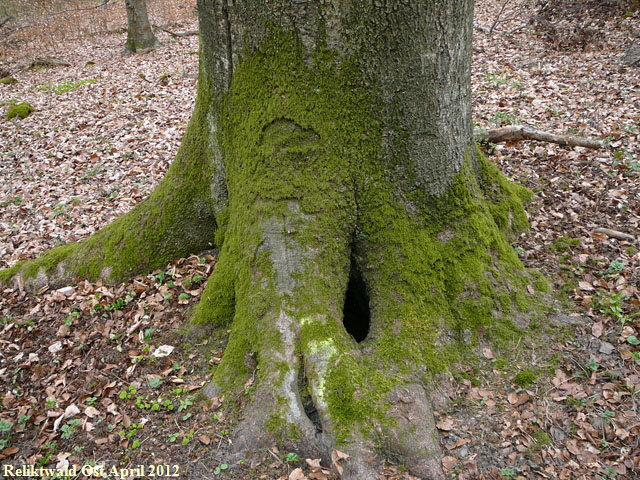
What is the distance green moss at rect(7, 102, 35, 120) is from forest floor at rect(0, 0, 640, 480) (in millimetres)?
2819

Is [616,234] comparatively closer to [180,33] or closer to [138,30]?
[138,30]

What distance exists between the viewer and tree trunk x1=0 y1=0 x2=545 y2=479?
3117 mm

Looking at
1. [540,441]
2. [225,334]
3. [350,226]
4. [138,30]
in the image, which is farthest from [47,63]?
[540,441]

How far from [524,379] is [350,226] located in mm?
1748

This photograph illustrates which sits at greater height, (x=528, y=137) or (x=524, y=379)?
(x=528, y=137)

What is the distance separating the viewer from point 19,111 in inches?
412

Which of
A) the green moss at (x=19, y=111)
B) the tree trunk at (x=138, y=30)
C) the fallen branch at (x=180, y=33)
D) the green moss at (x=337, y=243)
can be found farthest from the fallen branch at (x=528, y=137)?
the fallen branch at (x=180, y=33)

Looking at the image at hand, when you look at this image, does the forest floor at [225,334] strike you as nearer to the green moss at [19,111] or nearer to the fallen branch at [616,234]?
the fallen branch at [616,234]

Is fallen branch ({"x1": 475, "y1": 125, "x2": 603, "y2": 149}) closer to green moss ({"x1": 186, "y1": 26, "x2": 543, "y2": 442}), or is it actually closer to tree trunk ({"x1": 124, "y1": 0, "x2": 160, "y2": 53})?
green moss ({"x1": 186, "y1": 26, "x2": 543, "y2": 442})

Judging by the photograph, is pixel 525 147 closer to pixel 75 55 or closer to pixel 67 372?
pixel 67 372

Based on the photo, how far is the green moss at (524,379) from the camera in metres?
3.40

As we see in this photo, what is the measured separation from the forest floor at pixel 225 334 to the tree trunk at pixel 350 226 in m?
0.26

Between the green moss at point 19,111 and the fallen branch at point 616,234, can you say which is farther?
the green moss at point 19,111

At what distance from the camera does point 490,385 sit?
11.2ft
